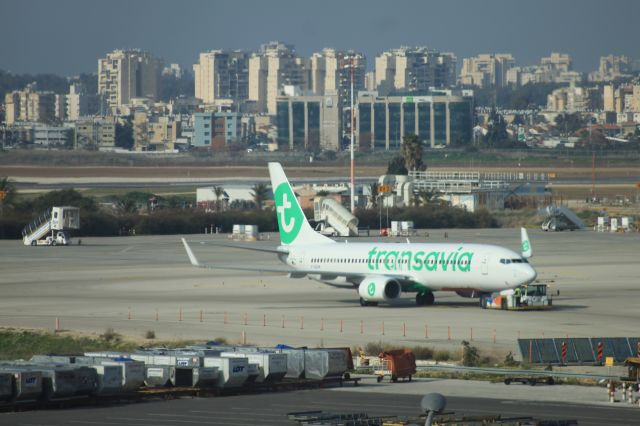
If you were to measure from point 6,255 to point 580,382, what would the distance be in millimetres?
77698

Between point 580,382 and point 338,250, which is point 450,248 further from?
point 580,382

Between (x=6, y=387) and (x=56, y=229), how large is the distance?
306ft

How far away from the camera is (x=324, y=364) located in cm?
4838

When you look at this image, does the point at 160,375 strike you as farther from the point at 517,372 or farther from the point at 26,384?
the point at 517,372

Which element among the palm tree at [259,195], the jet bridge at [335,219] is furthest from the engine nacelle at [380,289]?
the palm tree at [259,195]

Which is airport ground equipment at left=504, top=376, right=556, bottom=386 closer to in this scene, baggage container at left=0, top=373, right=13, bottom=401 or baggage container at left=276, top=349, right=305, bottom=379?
baggage container at left=276, top=349, right=305, bottom=379

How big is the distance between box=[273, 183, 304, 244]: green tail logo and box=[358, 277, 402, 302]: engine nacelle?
23.0 feet

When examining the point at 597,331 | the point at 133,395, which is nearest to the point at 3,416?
the point at 133,395

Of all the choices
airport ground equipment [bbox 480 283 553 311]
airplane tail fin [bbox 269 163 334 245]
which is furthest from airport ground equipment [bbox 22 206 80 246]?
airport ground equipment [bbox 480 283 553 311]

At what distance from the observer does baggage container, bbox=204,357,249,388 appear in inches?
1809

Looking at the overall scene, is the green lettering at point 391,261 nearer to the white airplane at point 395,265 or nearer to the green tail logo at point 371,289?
the white airplane at point 395,265

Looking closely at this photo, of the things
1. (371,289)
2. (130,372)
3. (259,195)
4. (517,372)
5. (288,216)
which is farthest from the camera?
(259,195)

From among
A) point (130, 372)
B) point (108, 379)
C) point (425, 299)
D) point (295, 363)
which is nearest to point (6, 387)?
point (108, 379)

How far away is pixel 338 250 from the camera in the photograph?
75.6m
